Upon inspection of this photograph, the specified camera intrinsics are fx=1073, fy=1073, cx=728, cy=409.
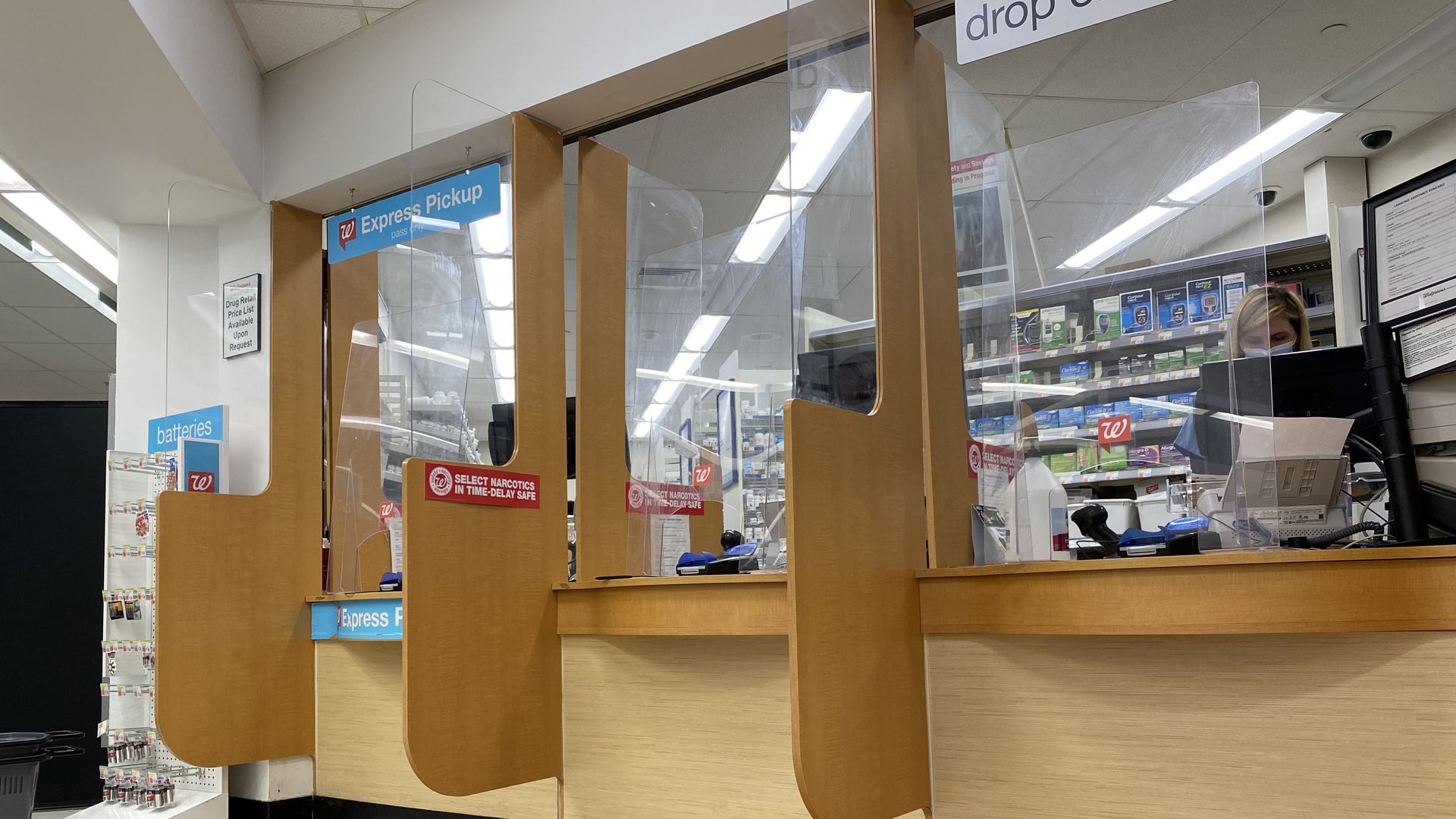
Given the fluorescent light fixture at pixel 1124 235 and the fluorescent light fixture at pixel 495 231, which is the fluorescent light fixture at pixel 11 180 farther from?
the fluorescent light fixture at pixel 1124 235

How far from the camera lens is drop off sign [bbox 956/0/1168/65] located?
2.25 meters

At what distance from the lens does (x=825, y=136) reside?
2541 mm

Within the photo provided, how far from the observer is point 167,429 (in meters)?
4.50

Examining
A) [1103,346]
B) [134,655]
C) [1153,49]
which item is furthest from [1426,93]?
[134,655]

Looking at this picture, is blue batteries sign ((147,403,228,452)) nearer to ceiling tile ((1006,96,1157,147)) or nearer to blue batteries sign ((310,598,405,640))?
blue batteries sign ((310,598,405,640))

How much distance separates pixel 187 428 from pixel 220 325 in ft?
1.49

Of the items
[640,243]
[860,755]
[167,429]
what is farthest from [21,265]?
[860,755]

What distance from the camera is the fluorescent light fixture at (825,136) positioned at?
97.7 inches

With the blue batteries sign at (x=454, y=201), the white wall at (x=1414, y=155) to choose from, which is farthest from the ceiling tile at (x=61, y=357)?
the white wall at (x=1414, y=155)

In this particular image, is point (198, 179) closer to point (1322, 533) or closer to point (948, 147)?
point (948, 147)

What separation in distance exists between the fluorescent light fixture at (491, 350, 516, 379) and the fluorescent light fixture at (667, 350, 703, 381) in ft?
1.93

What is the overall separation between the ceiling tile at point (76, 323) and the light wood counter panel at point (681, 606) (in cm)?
626

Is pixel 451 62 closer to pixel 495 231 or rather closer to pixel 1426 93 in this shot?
pixel 495 231

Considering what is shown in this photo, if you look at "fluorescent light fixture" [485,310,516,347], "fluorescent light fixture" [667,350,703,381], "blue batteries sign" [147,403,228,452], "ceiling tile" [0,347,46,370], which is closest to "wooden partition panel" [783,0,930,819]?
"fluorescent light fixture" [667,350,703,381]
